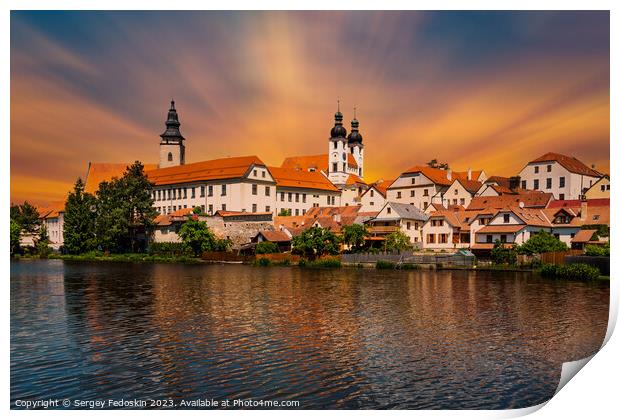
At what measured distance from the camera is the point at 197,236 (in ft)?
142

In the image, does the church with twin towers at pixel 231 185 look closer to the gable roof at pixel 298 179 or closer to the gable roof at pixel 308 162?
the gable roof at pixel 298 179

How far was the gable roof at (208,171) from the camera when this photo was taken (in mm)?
56281

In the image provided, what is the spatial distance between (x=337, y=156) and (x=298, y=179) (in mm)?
17275

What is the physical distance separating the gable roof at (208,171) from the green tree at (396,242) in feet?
67.7

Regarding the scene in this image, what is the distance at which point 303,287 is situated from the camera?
21797mm

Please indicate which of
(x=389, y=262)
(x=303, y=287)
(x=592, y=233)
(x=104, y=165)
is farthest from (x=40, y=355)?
(x=104, y=165)

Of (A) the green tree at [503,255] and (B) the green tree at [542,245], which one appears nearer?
(B) the green tree at [542,245]

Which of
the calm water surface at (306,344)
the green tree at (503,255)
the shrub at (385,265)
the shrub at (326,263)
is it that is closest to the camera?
the calm water surface at (306,344)

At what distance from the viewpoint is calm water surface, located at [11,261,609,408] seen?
→ 8.01 metres

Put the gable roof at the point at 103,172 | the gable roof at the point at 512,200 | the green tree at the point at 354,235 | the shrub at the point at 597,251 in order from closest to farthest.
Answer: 1. the shrub at the point at 597,251
2. the green tree at the point at 354,235
3. the gable roof at the point at 512,200
4. the gable roof at the point at 103,172

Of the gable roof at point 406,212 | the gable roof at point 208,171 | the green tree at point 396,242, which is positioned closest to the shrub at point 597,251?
the green tree at point 396,242

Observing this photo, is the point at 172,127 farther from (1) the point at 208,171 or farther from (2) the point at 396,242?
(2) the point at 396,242

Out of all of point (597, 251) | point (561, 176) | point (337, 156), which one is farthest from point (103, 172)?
point (597, 251)
